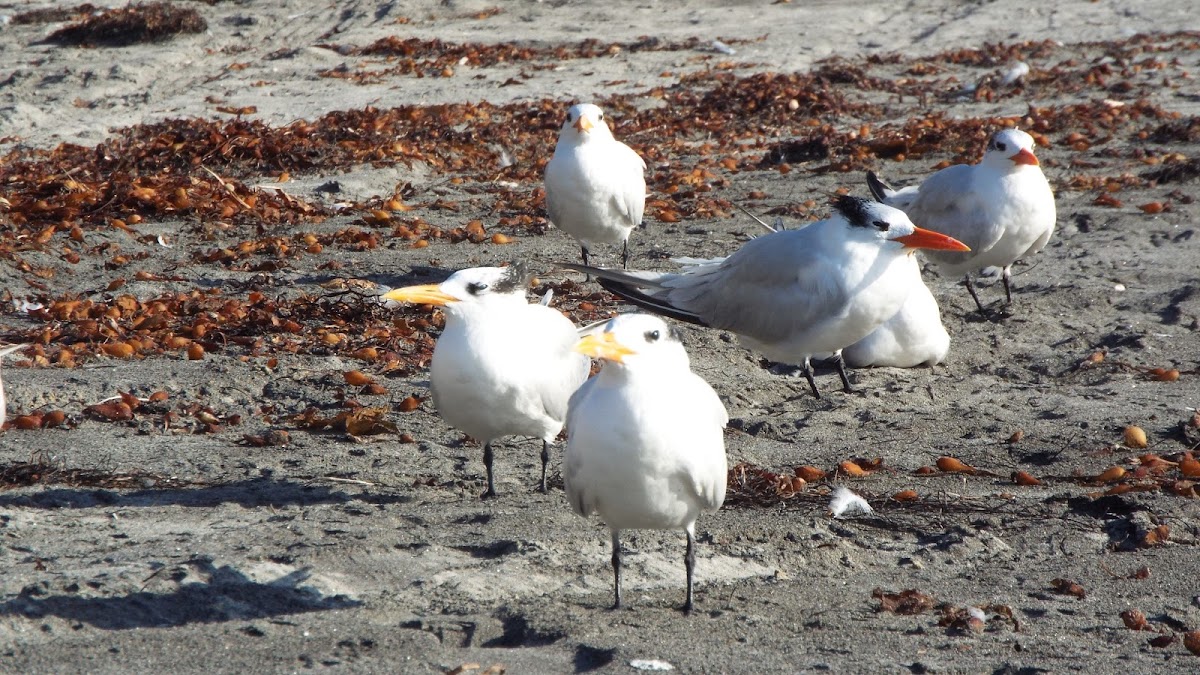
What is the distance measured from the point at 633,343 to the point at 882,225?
2291 millimetres

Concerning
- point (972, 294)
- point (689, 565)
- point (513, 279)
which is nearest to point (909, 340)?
point (972, 294)

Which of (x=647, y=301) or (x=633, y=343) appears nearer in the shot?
(x=633, y=343)

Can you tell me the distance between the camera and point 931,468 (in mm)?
4883

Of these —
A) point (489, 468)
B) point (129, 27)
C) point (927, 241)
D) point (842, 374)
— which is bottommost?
point (842, 374)

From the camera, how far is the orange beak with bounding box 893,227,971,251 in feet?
16.9

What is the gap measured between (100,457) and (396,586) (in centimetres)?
161

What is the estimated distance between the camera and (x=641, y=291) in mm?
6246

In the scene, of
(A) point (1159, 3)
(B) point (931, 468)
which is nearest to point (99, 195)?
(B) point (931, 468)

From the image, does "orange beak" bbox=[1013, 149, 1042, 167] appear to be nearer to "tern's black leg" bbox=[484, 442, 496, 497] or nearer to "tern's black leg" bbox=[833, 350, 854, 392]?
"tern's black leg" bbox=[833, 350, 854, 392]

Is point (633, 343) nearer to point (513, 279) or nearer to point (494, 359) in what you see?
point (494, 359)

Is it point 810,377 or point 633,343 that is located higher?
point 633,343

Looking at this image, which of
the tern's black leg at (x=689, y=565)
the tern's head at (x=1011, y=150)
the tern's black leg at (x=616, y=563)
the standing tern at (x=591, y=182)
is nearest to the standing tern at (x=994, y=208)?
the tern's head at (x=1011, y=150)

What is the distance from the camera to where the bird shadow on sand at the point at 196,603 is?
3406mm

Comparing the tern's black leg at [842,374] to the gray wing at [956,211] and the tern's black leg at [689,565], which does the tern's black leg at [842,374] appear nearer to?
the gray wing at [956,211]
